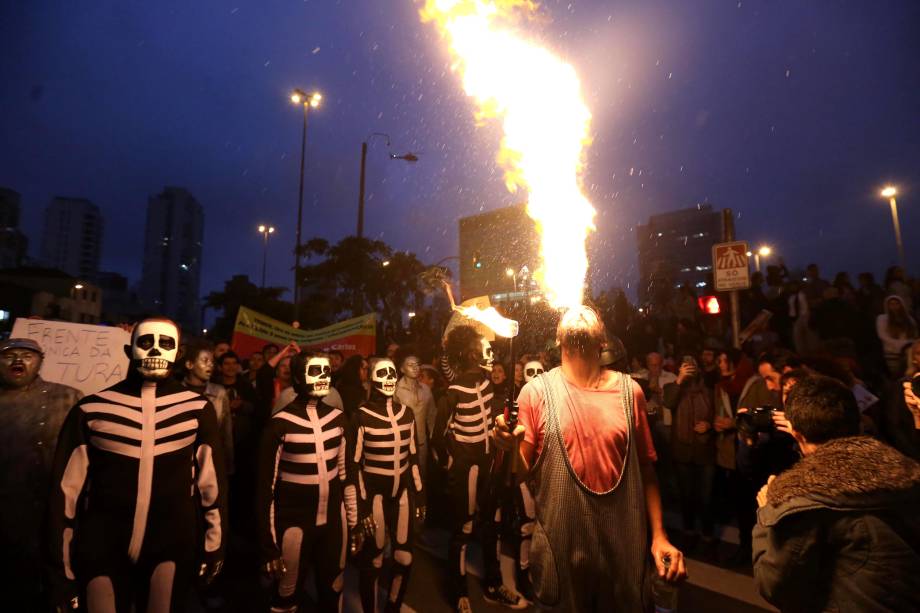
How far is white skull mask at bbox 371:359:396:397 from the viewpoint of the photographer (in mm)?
4867

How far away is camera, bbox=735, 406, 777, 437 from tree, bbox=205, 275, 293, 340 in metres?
47.7

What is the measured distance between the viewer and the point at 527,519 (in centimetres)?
536

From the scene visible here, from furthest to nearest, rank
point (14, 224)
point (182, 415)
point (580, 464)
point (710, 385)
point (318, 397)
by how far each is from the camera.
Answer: point (14, 224)
point (710, 385)
point (318, 397)
point (182, 415)
point (580, 464)

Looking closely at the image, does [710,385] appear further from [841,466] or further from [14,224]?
[14,224]

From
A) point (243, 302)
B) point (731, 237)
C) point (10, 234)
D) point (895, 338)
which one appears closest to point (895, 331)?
point (895, 338)

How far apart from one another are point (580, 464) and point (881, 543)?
3.82 ft

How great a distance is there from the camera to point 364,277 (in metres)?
26.6

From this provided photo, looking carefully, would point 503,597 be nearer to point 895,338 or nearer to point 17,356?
point 17,356

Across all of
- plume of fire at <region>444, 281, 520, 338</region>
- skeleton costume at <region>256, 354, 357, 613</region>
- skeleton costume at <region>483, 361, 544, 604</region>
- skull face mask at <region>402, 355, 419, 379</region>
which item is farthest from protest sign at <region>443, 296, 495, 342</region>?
skeleton costume at <region>256, 354, 357, 613</region>

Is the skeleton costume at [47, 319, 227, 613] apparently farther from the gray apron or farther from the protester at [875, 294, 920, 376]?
the protester at [875, 294, 920, 376]

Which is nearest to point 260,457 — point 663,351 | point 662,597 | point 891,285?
point 662,597

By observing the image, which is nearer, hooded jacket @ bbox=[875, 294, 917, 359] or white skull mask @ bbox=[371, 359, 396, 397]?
white skull mask @ bbox=[371, 359, 396, 397]

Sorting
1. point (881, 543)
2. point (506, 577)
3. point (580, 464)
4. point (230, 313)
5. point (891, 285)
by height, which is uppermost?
point (230, 313)

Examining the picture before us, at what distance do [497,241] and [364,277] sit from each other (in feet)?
126
